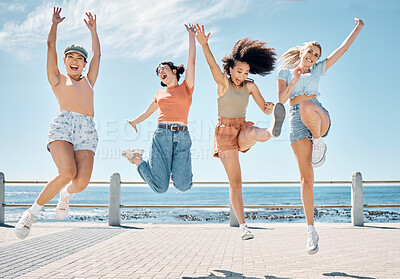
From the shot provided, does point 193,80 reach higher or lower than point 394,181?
higher

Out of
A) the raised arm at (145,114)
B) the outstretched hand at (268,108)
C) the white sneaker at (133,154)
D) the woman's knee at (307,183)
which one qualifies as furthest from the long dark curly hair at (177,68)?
the woman's knee at (307,183)

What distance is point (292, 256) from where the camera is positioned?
6270 millimetres

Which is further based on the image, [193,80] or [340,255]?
[340,255]

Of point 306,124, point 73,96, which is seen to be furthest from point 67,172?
point 306,124

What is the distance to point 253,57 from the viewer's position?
188 inches

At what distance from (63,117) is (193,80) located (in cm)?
156

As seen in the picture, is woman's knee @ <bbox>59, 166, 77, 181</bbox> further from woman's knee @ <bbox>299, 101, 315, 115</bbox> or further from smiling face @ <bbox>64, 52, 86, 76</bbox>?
woman's knee @ <bbox>299, 101, 315, 115</bbox>

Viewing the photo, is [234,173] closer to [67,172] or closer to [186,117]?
[186,117]

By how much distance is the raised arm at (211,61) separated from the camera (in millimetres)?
4406

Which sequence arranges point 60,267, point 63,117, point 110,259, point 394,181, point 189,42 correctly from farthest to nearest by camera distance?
1. point 394,181
2. point 110,259
3. point 60,267
4. point 189,42
5. point 63,117

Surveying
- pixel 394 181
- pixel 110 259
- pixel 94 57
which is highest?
pixel 94 57


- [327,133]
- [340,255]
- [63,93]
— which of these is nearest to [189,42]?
[63,93]

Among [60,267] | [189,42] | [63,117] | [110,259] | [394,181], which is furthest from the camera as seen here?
[394,181]

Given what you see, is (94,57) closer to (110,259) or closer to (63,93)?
(63,93)
